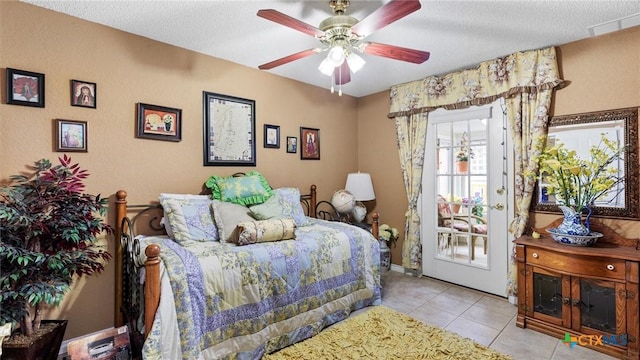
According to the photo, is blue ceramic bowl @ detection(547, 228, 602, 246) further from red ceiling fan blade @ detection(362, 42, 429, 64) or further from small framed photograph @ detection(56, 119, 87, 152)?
small framed photograph @ detection(56, 119, 87, 152)

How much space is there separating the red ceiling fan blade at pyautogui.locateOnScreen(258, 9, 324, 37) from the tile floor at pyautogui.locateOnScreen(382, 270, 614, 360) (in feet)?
8.18

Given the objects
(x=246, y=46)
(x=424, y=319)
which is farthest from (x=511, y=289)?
(x=246, y=46)

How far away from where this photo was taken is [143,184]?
2.48 metres

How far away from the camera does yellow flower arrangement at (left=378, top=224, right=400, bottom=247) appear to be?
3.81m

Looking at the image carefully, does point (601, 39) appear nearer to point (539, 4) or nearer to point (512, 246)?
point (539, 4)

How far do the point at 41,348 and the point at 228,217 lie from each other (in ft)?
4.34

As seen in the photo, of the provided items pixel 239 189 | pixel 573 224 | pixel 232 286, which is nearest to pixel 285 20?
pixel 239 189

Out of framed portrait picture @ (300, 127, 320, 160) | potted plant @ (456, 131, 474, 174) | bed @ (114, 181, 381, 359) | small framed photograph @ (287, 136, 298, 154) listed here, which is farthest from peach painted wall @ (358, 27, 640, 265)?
small framed photograph @ (287, 136, 298, 154)

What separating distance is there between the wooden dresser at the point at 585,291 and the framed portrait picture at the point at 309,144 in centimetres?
234

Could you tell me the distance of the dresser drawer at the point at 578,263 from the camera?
6.79 feet

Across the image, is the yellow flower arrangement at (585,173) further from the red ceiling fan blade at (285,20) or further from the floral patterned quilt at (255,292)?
the red ceiling fan blade at (285,20)

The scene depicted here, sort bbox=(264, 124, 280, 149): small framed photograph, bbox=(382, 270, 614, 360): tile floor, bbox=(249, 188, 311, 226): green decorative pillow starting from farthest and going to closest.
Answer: bbox=(264, 124, 280, 149): small framed photograph → bbox=(249, 188, 311, 226): green decorative pillow → bbox=(382, 270, 614, 360): tile floor

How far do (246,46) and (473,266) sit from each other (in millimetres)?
3248

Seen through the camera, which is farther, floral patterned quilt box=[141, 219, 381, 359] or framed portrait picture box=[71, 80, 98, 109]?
framed portrait picture box=[71, 80, 98, 109]
